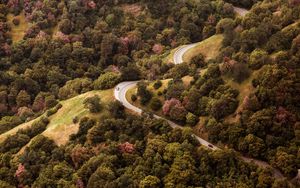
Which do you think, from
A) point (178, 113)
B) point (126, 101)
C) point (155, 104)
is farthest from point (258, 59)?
point (126, 101)

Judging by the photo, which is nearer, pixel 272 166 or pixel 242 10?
pixel 272 166

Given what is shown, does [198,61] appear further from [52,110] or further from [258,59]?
[52,110]

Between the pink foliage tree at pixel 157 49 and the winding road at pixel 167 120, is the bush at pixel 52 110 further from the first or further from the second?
the pink foliage tree at pixel 157 49

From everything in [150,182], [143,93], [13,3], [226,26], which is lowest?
[150,182]

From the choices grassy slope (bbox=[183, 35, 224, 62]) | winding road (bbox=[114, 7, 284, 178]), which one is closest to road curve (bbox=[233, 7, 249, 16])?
winding road (bbox=[114, 7, 284, 178])

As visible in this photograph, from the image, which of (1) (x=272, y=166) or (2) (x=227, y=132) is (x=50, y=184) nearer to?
(2) (x=227, y=132)

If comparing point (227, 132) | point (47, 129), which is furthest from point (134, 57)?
point (227, 132)

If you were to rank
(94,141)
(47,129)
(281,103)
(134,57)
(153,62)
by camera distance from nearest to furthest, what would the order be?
(281,103) < (94,141) < (47,129) < (153,62) < (134,57)
